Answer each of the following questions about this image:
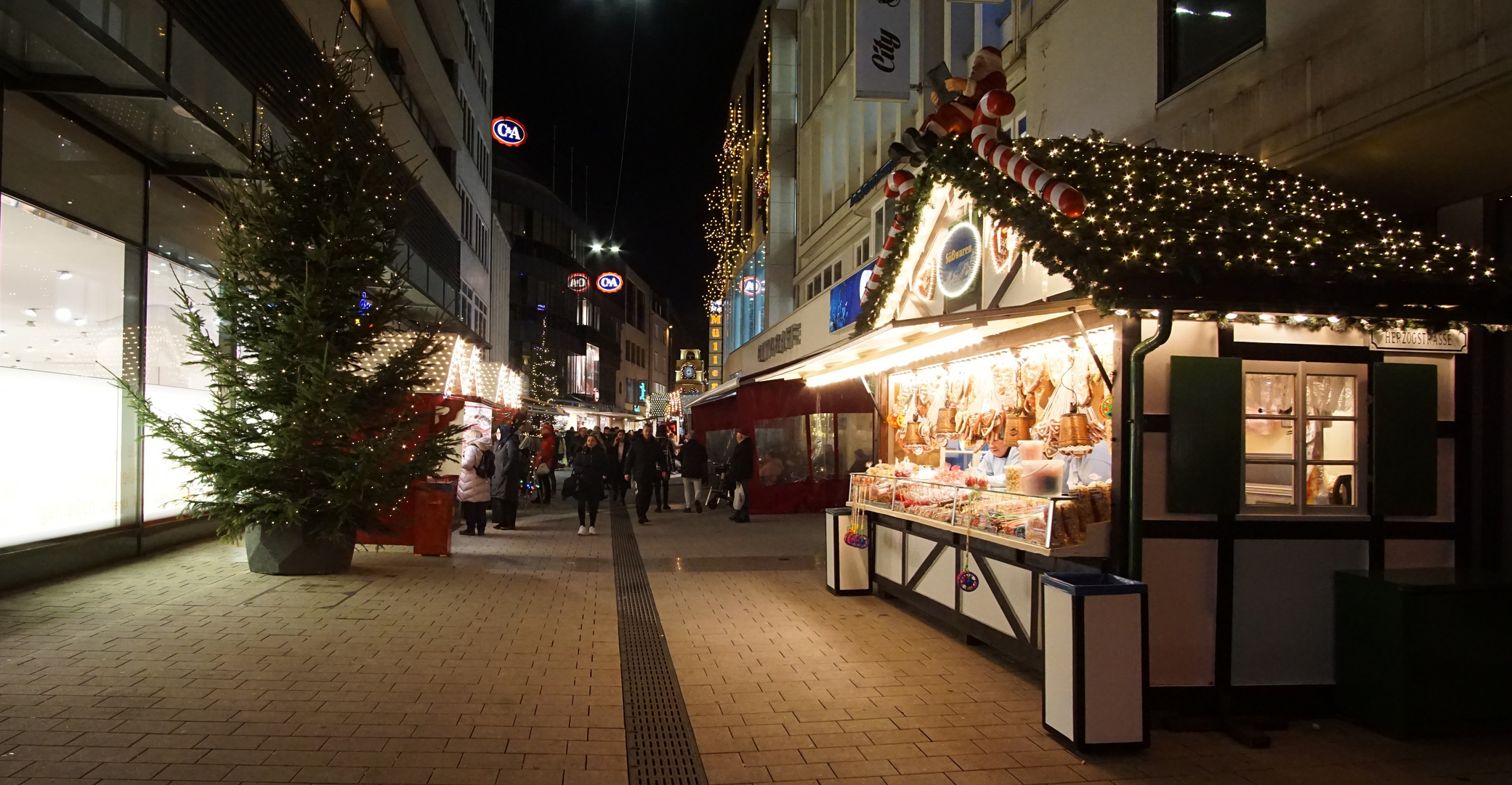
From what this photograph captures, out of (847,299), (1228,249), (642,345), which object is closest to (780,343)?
(847,299)

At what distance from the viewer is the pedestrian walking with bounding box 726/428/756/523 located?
708 inches

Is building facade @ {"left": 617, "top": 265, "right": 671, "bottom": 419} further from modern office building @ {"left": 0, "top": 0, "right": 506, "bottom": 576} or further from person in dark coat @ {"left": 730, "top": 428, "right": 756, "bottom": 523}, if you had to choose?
modern office building @ {"left": 0, "top": 0, "right": 506, "bottom": 576}

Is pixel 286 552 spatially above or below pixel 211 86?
below

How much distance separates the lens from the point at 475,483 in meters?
14.2

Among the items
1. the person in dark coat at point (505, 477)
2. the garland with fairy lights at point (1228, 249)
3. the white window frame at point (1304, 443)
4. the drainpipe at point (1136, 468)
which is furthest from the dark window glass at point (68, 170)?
the white window frame at point (1304, 443)

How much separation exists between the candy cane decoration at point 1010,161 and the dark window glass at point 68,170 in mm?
8717

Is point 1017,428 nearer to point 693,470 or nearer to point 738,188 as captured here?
point 693,470

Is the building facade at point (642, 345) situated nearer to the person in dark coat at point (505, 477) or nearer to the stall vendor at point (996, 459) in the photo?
the person in dark coat at point (505, 477)

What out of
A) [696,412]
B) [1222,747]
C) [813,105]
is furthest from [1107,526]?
[813,105]

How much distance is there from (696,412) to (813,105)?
31.3 ft

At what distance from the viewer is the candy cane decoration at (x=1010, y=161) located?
570 cm

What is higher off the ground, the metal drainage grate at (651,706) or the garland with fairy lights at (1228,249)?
the garland with fairy lights at (1228,249)

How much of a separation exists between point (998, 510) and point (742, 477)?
37.8 feet

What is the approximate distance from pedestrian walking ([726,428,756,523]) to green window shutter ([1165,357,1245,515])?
1253cm
